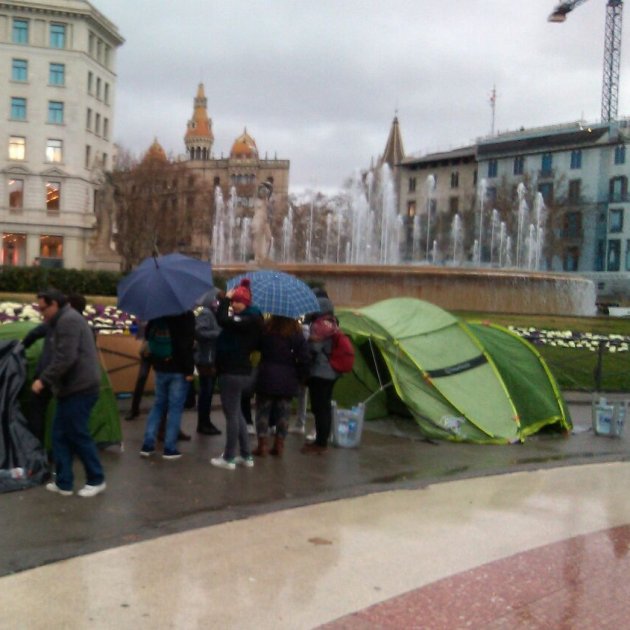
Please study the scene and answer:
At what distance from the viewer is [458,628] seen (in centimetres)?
499

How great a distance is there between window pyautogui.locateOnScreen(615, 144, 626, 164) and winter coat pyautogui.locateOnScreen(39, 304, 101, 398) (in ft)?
241

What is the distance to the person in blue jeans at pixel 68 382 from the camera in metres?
7.23

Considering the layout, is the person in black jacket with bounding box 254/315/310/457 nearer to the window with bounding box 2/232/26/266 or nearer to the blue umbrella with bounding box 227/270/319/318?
the blue umbrella with bounding box 227/270/319/318

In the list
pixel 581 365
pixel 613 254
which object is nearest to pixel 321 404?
pixel 581 365

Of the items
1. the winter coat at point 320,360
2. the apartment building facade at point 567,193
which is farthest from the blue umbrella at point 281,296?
the apartment building facade at point 567,193

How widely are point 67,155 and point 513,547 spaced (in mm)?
65502

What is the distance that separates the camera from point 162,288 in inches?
348

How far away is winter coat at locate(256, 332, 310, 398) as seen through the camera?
30.3 ft

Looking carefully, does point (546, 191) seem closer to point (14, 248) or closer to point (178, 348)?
point (14, 248)

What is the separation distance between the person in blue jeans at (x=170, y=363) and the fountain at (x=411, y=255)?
18.2m

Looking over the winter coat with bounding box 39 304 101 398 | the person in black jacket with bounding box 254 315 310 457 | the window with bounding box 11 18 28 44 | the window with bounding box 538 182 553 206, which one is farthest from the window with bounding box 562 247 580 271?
the winter coat with bounding box 39 304 101 398

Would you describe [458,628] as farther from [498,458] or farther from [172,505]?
[498,458]

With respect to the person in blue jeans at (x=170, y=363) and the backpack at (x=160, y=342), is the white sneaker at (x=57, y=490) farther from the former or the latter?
the backpack at (x=160, y=342)

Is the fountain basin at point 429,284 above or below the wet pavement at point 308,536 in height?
above
